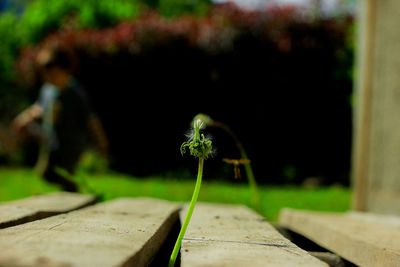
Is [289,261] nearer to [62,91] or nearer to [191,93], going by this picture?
[62,91]

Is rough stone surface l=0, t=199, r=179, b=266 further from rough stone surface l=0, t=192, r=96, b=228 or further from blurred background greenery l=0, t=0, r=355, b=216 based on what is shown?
blurred background greenery l=0, t=0, r=355, b=216

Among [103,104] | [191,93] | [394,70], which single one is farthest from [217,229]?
[103,104]

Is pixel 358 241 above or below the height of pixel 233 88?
below

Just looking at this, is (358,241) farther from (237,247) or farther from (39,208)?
(39,208)

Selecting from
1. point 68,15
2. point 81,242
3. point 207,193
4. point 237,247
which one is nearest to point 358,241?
point 237,247

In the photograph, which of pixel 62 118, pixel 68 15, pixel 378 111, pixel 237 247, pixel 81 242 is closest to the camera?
pixel 81 242

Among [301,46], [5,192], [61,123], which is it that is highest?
[301,46]

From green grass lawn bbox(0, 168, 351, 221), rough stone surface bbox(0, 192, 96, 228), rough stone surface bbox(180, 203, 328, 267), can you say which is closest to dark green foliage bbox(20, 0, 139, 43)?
green grass lawn bbox(0, 168, 351, 221)

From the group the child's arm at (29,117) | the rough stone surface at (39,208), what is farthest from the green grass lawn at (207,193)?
the rough stone surface at (39,208)
